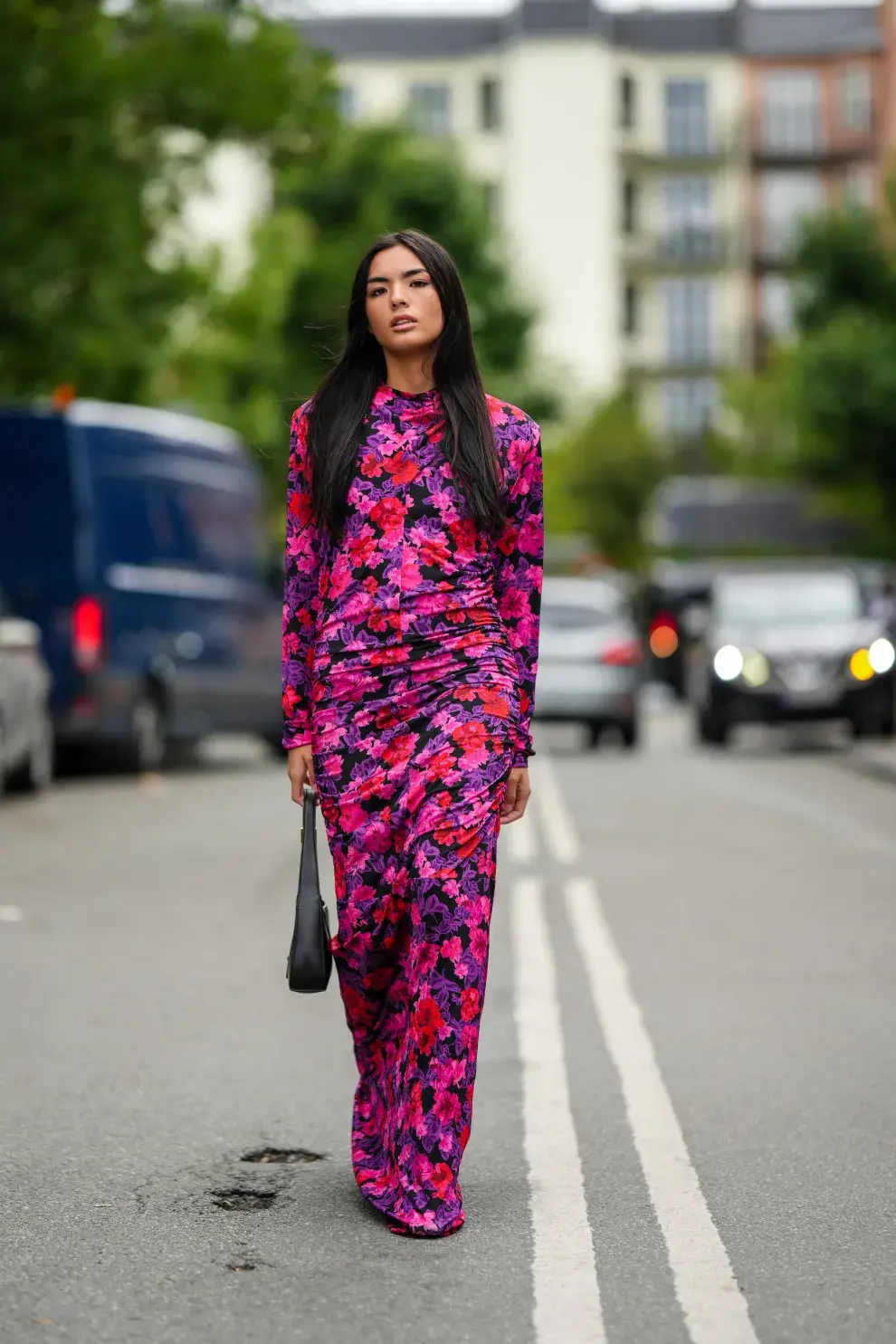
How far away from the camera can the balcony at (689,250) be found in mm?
85500

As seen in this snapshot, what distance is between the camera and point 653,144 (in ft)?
282

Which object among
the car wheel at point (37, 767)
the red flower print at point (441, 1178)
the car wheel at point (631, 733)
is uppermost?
the red flower print at point (441, 1178)

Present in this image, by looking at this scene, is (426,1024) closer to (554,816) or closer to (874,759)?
(554,816)

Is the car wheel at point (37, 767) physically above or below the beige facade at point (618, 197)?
below

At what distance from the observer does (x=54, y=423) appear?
58.8 ft

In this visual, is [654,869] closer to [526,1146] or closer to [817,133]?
[526,1146]

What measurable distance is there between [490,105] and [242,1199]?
81.6 m

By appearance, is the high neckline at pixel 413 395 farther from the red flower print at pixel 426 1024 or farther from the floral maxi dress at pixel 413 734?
the red flower print at pixel 426 1024

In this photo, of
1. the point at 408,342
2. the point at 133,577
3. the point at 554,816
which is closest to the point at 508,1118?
the point at 408,342

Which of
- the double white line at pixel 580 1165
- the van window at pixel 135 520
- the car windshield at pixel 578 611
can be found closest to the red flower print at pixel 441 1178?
the double white line at pixel 580 1165

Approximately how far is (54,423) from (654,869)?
6.78 metres

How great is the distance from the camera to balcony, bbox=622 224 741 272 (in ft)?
281

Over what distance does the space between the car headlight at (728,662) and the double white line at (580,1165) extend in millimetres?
12851

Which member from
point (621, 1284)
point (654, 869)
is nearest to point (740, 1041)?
point (621, 1284)
